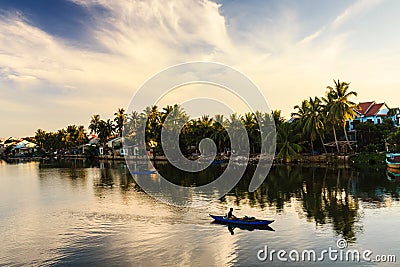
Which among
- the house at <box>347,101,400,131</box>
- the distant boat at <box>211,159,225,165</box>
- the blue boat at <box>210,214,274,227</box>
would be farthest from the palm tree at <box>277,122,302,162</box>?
the blue boat at <box>210,214,274,227</box>

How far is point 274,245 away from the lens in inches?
630

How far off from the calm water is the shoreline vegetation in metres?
22.0

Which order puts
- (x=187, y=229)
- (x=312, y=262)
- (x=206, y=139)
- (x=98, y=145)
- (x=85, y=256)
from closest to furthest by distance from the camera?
(x=312, y=262), (x=85, y=256), (x=187, y=229), (x=206, y=139), (x=98, y=145)

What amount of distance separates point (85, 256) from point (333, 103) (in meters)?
44.5

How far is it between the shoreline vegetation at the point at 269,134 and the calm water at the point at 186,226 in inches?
867

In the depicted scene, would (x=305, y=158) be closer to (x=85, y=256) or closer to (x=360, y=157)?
(x=360, y=157)

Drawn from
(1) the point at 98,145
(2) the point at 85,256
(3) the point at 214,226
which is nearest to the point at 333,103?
(3) the point at 214,226

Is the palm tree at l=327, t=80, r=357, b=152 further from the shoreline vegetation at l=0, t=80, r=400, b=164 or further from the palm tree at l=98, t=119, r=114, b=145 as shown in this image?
the palm tree at l=98, t=119, r=114, b=145

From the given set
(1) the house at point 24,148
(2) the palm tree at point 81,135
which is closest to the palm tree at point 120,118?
Answer: (2) the palm tree at point 81,135

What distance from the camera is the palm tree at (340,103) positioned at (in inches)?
1992

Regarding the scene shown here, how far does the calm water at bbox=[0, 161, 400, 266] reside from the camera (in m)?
15.2

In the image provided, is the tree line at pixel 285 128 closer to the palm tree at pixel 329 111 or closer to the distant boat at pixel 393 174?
the palm tree at pixel 329 111

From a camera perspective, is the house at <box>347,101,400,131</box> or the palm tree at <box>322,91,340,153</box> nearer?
the palm tree at <box>322,91,340,153</box>

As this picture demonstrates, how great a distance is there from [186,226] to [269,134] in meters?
42.7
